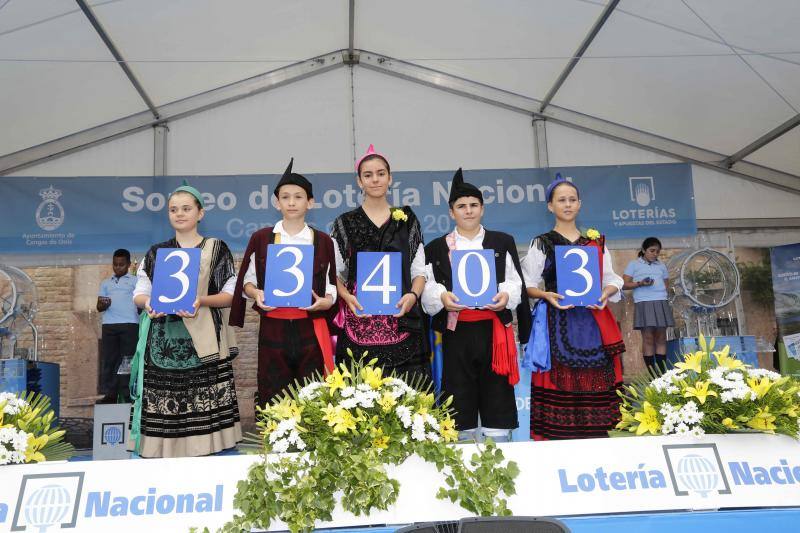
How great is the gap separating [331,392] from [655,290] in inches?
221

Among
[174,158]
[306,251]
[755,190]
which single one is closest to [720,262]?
[755,190]

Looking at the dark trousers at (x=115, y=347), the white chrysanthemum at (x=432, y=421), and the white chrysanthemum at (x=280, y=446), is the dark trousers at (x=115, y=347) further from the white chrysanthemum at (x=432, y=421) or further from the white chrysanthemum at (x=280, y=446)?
the white chrysanthemum at (x=432, y=421)

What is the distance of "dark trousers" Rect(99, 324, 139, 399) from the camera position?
6680mm

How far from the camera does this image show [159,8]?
579 cm

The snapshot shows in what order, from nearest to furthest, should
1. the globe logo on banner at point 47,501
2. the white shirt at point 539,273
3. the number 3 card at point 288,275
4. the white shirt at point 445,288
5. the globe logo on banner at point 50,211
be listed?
the globe logo on banner at point 47,501 → the number 3 card at point 288,275 → the white shirt at point 445,288 → the white shirt at point 539,273 → the globe logo on banner at point 50,211

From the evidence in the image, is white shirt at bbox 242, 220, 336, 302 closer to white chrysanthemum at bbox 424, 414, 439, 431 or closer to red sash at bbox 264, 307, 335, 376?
red sash at bbox 264, 307, 335, 376

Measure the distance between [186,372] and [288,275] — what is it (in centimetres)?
70

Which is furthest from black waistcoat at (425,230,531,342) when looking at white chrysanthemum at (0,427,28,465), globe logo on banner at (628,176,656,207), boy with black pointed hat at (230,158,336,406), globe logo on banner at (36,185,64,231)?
globe logo on banner at (36,185,64,231)

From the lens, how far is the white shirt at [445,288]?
3.43 metres

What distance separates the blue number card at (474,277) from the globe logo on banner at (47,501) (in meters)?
1.84

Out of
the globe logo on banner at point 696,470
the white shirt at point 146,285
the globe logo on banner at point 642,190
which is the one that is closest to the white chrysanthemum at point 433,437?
the globe logo on banner at point 696,470

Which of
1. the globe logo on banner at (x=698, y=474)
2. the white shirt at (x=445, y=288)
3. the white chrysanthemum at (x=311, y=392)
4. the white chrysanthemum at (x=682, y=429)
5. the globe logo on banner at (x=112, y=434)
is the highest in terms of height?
the white shirt at (x=445, y=288)

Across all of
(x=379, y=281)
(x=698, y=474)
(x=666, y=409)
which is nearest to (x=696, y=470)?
(x=698, y=474)

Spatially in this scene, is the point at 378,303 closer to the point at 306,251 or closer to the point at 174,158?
the point at 306,251
